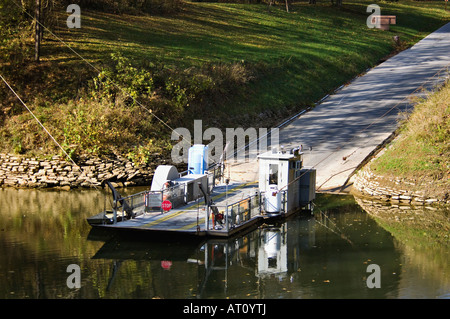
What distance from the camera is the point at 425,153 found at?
119ft

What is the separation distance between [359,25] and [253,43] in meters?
19.3

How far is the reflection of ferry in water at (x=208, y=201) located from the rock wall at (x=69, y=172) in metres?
4.83

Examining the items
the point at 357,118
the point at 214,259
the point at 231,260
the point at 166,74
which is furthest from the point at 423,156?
the point at 166,74

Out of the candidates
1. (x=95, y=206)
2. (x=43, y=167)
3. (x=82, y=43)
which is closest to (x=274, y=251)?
(x=95, y=206)

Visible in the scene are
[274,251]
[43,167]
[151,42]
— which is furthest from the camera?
[151,42]

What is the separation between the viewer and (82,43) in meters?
50.1

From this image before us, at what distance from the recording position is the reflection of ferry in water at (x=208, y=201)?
2830 cm

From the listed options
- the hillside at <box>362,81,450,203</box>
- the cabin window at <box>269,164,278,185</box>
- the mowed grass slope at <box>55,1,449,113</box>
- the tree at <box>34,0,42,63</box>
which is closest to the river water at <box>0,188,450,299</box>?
the cabin window at <box>269,164,278,185</box>

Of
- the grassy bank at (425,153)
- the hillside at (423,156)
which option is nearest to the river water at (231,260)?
the hillside at (423,156)

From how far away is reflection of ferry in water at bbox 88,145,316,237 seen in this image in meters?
28.3

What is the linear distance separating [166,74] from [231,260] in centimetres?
2412

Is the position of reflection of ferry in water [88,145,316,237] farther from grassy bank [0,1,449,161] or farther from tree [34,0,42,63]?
tree [34,0,42,63]

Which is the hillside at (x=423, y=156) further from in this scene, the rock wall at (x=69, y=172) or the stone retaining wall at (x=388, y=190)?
the rock wall at (x=69, y=172)

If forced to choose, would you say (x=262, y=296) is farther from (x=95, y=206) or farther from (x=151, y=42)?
(x=151, y=42)
